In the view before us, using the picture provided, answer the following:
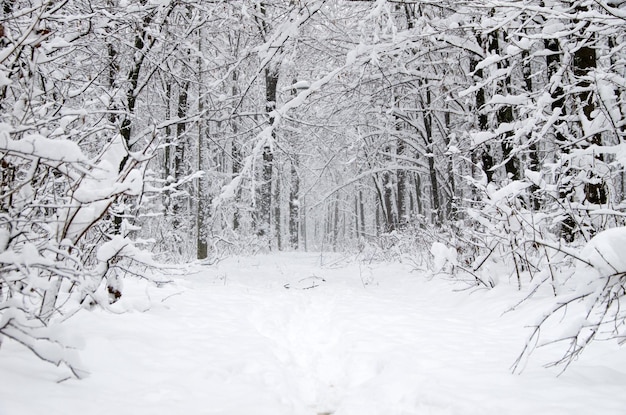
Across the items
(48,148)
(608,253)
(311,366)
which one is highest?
(48,148)

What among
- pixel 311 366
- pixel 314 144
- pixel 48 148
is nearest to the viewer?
pixel 48 148

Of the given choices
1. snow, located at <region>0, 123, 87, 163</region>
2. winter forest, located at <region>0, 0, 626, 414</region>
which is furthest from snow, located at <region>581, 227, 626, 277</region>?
snow, located at <region>0, 123, 87, 163</region>

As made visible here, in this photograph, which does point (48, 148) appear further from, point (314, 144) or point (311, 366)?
point (314, 144)

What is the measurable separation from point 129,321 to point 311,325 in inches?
74.8

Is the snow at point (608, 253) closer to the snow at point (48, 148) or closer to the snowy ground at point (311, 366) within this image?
the snowy ground at point (311, 366)

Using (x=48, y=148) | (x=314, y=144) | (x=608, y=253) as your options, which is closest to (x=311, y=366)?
(x=608, y=253)

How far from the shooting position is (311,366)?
311cm

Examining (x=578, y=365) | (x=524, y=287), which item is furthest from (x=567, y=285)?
(x=578, y=365)

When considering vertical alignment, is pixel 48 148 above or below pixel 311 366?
above

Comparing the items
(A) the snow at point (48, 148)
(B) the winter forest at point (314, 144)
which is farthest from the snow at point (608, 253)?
(A) the snow at point (48, 148)

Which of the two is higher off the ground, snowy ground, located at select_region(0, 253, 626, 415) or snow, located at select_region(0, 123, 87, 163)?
snow, located at select_region(0, 123, 87, 163)

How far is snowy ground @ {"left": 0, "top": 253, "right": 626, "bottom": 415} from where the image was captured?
198 cm

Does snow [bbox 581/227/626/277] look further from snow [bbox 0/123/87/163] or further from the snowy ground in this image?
snow [bbox 0/123/87/163]

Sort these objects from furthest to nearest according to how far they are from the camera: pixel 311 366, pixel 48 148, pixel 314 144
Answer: pixel 314 144
pixel 311 366
pixel 48 148
